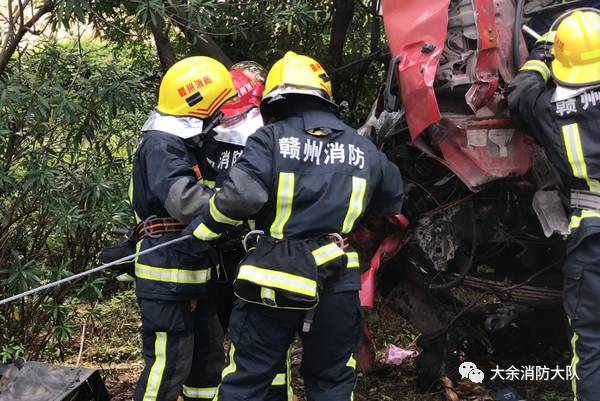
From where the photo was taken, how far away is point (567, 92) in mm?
3541

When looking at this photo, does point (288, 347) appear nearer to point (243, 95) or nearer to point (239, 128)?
point (239, 128)

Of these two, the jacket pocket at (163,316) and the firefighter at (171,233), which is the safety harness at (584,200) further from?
the jacket pocket at (163,316)

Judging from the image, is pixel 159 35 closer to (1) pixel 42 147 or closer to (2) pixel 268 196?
(1) pixel 42 147

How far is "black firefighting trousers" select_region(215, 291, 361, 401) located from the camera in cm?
340

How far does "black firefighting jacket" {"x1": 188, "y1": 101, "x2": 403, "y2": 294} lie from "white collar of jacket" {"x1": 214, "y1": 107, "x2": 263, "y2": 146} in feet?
2.08

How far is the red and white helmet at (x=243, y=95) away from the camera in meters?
4.25

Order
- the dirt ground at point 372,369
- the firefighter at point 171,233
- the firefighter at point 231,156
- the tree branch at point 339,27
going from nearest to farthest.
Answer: the firefighter at point 171,233
the firefighter at point 231,156
the dirt ground at point 372,369
the tree branch at point 339,27

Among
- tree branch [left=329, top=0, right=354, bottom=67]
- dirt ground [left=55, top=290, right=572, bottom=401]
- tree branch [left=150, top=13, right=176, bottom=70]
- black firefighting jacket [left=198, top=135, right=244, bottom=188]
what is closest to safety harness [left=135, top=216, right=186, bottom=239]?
black firefighting jacket [left=198, top=135, right=244, bottom=188]

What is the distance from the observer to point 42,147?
4.28 m

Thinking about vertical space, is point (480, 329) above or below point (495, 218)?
below

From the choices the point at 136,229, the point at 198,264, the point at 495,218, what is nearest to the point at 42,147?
the point at 136,229

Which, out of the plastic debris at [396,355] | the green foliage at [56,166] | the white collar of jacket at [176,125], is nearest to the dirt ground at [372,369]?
the plastic debris at [396,355]

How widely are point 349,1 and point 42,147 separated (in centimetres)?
262

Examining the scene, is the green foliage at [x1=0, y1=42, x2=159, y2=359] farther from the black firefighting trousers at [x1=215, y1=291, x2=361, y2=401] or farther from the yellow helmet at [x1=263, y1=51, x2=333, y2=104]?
the black firefighting trousers at [x1=215, y1=291, x2=361, y2=401]
